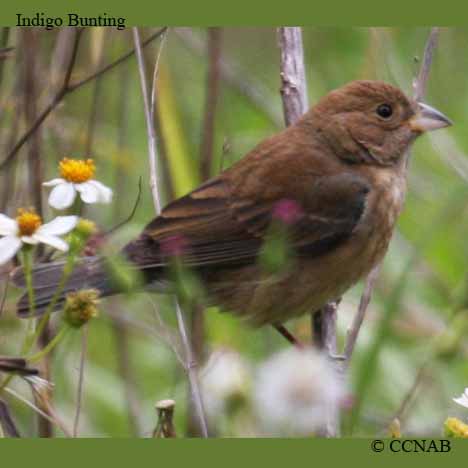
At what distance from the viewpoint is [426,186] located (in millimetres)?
4289

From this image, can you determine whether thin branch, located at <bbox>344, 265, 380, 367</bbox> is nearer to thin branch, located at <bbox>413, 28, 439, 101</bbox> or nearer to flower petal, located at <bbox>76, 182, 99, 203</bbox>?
thin branch, located at <bbox>413, 28, 439, 101</bbox>

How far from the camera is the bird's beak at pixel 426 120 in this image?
3.61 m

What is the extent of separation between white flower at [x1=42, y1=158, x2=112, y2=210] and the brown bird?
1112 millimetres

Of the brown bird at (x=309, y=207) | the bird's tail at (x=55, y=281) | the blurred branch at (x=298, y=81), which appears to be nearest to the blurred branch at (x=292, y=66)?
the blurred branch at (x=298, y=81)

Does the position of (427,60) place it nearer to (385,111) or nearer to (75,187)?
(385,111)

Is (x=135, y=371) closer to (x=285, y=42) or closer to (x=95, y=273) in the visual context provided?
(x=95, y=273)

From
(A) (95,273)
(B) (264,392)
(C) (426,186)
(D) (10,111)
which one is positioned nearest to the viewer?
(B) (264,392)

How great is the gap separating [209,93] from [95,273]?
0.88 metres

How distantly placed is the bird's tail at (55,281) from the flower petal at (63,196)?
478mm

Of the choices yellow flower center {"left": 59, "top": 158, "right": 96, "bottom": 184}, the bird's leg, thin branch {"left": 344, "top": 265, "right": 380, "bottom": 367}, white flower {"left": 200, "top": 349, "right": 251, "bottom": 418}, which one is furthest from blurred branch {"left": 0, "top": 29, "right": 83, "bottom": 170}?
white flower {"left": 200, "top": 349, "right": 251, "bottom": 418}

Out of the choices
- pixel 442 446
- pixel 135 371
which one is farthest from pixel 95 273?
pixel 442 446

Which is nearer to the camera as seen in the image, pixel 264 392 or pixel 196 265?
pixel 264 392

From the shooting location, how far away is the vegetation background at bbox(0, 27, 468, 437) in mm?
3211

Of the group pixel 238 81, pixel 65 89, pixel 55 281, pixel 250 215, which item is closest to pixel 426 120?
pixel 250 215
